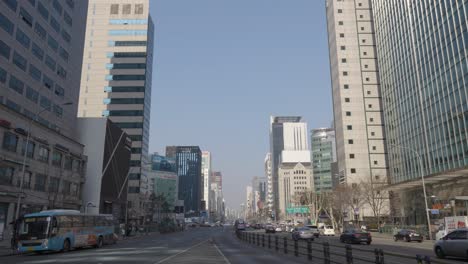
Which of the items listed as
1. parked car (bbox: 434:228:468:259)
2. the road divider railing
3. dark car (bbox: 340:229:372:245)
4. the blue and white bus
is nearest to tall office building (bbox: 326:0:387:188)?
dark car (bbox: 340:229:372:245)

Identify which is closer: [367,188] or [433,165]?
[433,165]

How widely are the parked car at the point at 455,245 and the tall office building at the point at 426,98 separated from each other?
3002 centimetres

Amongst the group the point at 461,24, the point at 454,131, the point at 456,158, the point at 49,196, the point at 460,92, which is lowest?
the point at 49,196

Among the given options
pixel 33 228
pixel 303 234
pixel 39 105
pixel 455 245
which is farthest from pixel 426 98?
pixel 39 105

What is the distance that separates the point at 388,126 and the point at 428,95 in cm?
2204

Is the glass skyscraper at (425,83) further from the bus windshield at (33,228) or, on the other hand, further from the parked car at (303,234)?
the bus windshield at (33,228)

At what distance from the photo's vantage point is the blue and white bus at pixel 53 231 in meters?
28.5

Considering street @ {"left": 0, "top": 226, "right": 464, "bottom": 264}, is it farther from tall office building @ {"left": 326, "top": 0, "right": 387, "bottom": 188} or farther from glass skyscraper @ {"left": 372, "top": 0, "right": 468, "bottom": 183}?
tall office building @ {"left": 326, "top": 0, "right": 387, "bottom": 188}

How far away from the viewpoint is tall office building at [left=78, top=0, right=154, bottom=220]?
12400 centimetres

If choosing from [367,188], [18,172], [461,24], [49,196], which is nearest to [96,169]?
[49,196]

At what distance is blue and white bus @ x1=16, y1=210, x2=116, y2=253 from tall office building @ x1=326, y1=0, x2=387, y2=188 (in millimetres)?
78992

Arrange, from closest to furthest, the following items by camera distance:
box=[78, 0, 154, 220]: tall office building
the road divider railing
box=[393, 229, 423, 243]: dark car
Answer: the road divider railing → box=[393, 229, 423, 243]: dark car → box=[78, 0, 154, 220]: tall office building

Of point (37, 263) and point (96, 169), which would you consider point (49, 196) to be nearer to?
point (96, 169)

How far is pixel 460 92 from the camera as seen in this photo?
51.6 m
